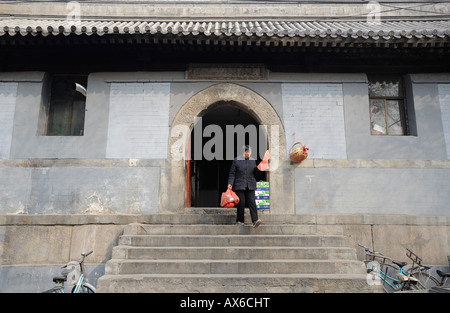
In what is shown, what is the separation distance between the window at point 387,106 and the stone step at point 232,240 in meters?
3.19

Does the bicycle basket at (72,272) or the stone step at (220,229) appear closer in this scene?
the bicycle basket at (72,272)

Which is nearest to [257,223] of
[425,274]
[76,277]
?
[76,277]

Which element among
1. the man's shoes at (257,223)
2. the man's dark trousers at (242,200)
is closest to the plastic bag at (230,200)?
the man's dark trousers at (242,200)

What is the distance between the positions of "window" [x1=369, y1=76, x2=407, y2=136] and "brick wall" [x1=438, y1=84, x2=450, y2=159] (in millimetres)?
767

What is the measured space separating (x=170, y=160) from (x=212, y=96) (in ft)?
5.79

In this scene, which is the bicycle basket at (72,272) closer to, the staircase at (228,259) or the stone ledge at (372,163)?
the staircase at (228,259)

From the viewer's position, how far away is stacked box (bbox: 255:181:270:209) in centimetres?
746

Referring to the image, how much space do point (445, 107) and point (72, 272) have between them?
832 cm

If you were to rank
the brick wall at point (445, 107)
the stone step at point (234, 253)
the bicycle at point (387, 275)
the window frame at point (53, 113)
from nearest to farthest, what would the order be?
the stone step at point (234, 253) < the bicycle at point (387, 275) < the brick wall at point (445, 107) < the window frame at point (53, 113)

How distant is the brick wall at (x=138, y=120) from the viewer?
753 cm

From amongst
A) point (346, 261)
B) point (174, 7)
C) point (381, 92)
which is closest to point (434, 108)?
point (381, 92)

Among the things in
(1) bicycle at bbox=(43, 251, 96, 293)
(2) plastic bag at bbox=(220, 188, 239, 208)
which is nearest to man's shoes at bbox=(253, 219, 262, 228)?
(2) plastic bag at bbox=(220, 188, 239, 208)

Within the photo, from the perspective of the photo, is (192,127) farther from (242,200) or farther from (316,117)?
(316,117)

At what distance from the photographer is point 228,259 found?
5.65 metres
